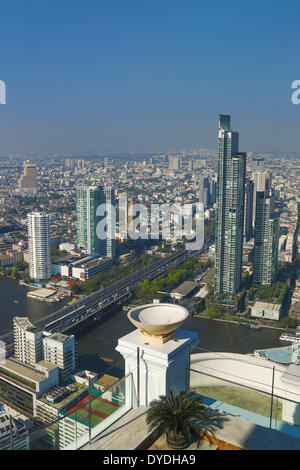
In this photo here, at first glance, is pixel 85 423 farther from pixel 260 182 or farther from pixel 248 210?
pixel 260 182

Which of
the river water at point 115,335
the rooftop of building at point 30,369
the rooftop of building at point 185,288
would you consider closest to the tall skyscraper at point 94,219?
the rooftop of building at point 185,288

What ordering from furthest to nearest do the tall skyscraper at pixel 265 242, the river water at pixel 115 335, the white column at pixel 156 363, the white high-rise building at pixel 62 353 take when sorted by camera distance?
the tall skyscraper at pixel 265 242 → the river water at pixel 115 335 → the white high-rise building at pixel 62 353 → the white column at pixel 156 363

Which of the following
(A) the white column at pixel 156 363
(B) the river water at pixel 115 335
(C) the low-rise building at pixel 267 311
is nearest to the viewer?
(A) the white column at pixel 156 363

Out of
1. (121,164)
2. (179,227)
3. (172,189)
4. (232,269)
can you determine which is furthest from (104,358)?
(121,164)

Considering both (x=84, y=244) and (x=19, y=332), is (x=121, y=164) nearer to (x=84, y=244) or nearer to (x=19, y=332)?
(x=84, y=244)

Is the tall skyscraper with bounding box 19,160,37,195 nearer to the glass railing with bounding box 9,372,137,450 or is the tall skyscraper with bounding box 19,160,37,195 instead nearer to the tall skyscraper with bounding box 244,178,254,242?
the tall skyscraper with bounding box 244,178,254,242

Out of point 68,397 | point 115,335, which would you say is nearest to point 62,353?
point 68,397

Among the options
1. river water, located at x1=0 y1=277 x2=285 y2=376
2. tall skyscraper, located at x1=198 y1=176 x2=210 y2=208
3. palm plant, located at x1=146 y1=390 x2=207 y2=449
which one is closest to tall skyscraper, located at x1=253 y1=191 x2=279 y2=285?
river water, located at x1=0 y1=277 x2=285 y2=376

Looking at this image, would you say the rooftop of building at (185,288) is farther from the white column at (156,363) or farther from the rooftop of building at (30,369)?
the white column at (156,363)
